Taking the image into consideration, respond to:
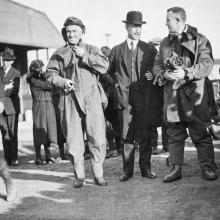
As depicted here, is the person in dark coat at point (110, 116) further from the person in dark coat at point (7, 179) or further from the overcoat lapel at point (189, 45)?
the person in dark coat at point (7, 179)

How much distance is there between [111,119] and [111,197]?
3596 mm

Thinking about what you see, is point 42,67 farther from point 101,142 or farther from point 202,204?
point 202,204

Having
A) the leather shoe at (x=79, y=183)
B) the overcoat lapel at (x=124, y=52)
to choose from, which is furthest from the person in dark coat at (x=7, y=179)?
the overcoat lapel at (x=124, y=52)

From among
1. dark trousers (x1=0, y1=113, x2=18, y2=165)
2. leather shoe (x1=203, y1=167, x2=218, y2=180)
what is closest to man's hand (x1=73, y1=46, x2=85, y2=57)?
leather shoe (x1=203, y1=167, x2=218, y2=180)

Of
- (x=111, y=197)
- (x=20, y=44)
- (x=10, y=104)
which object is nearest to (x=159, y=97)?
(x=111, y=197)

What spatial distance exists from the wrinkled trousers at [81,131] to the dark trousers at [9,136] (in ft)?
8.95

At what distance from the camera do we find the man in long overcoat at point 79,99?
16.6ft

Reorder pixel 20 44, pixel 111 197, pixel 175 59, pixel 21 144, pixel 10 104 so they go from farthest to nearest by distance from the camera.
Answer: pixel 20 44
pixel 21 144
pixel 10 104
pixel 175 59
pixel 111 197

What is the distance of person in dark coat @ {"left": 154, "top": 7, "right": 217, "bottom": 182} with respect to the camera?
4.95 metres

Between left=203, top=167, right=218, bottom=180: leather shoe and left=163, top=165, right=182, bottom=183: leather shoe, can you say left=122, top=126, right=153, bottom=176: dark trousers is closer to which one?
left=163, top=165, right=182, bottom=183: leather shoe

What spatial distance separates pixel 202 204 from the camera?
157 inches

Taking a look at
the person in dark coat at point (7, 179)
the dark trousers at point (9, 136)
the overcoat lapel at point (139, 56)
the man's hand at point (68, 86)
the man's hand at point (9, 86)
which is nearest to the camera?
the person in dark coat at point (7, 179)

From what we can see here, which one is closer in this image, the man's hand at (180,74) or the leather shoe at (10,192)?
the leather shoe at (10,192)

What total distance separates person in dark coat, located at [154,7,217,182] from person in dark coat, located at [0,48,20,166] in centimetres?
350
